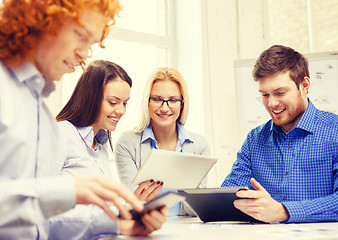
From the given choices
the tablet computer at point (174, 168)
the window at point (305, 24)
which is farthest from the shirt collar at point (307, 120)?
the window at point (305, 24)

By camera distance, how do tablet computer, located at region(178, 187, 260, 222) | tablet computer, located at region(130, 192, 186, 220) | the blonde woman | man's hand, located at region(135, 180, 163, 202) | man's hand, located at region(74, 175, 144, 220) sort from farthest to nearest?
the blonde woman < man's hand, located at region(135, 180, 163, 202) < tablet computer, located at region(178, 187, 260, 222) < tablet computer, located at region(130, 192, 186, 220) < man's hand, located at region(74, 175, 144, 220)

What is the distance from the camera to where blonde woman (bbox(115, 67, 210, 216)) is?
7.50 feet

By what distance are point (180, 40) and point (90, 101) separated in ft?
5.56

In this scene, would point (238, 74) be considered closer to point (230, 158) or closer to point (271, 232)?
point (230, 158)

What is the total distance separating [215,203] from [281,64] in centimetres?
86

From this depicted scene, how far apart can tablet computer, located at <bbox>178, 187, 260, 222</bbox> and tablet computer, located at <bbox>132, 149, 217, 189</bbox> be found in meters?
0.11

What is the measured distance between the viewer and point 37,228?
39.1 inches

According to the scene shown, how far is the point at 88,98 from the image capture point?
74.5 inches

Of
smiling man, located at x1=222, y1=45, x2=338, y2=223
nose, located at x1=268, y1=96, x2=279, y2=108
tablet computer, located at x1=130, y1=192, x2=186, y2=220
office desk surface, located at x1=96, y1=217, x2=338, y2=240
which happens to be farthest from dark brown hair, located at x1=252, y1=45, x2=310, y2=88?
tablet computer, located at x1=130, y1=192, x2=186, y2=220

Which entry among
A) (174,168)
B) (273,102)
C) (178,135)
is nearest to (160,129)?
(178,135)

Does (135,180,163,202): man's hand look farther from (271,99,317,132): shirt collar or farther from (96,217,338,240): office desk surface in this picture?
(271,99,317,132): shirt collar

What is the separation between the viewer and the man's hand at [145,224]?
3.63 feet

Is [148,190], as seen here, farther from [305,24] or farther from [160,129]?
[305,24]

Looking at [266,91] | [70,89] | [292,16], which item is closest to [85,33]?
[266,91]
